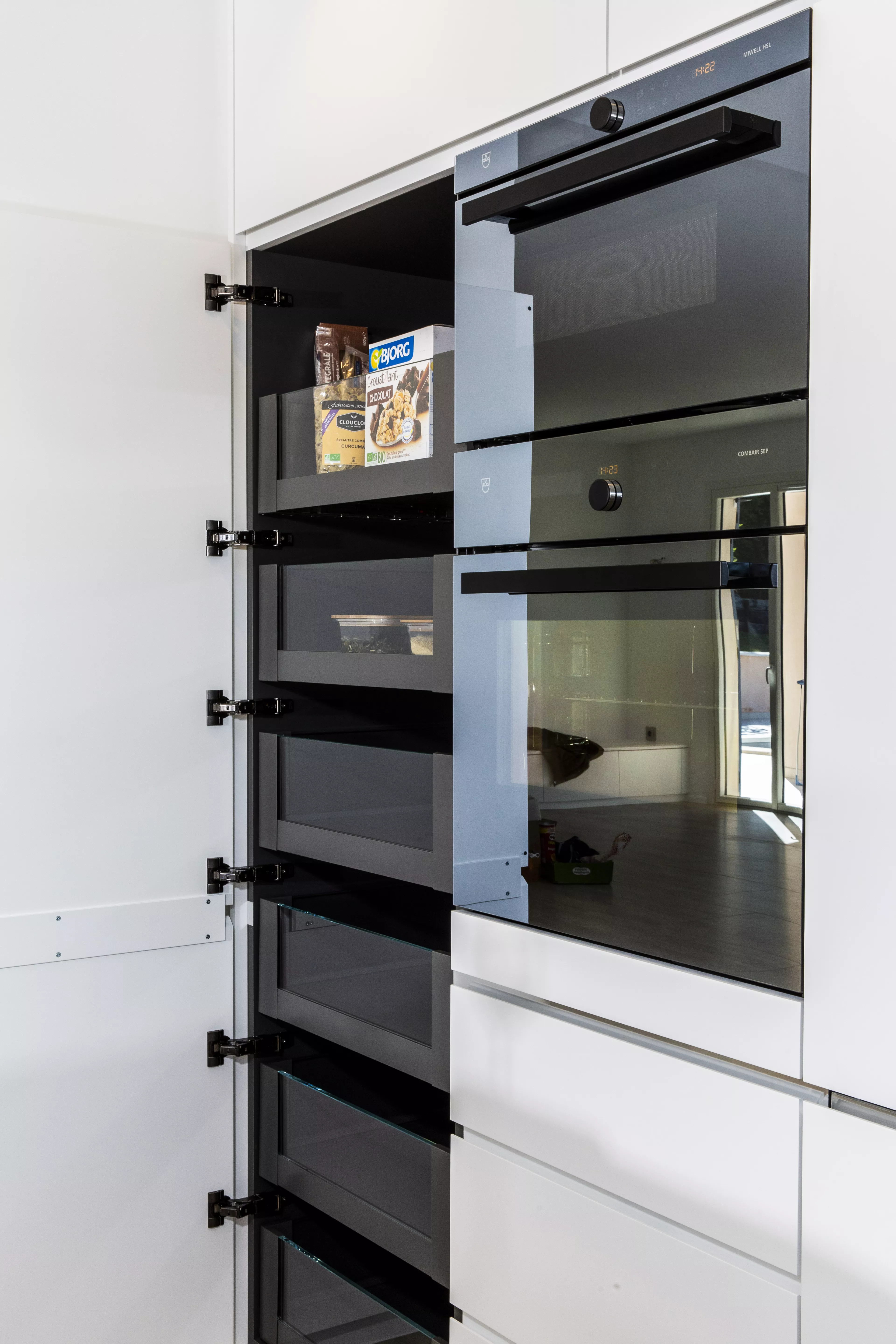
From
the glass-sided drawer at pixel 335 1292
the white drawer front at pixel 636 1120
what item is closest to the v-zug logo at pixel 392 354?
the white drawer front at pixel 636 1120

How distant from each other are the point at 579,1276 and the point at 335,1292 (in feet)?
2.01

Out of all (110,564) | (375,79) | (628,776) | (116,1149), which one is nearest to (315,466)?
(110,564)

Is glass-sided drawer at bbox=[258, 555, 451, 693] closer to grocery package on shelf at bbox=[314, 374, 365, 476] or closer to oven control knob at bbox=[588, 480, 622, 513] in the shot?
grocery package on shelf at bbox=[314, 374, 365, 476]

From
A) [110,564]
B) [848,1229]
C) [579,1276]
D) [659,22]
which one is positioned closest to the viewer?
[848,1229]

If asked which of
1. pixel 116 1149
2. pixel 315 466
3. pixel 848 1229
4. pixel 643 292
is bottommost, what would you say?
pixel 116 1149

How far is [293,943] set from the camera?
191cm

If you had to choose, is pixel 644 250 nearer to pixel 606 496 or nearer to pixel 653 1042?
pixel 606 496

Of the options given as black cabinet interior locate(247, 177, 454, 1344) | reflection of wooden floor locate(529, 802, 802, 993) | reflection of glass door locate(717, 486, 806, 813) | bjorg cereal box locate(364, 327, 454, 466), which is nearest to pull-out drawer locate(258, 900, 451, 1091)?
black cabinet interior locate(247, 177, 454, 1344)

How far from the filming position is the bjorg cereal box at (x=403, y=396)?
161 centimetres

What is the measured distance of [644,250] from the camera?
4.25 feet

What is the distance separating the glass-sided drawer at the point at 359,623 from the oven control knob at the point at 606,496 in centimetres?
27

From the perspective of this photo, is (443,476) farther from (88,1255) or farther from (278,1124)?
(88,1255)

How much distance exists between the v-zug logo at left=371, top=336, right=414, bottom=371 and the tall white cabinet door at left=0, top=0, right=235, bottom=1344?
1.13 feet

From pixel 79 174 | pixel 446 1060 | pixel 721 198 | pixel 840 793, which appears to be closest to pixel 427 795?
pixel 446 1060
